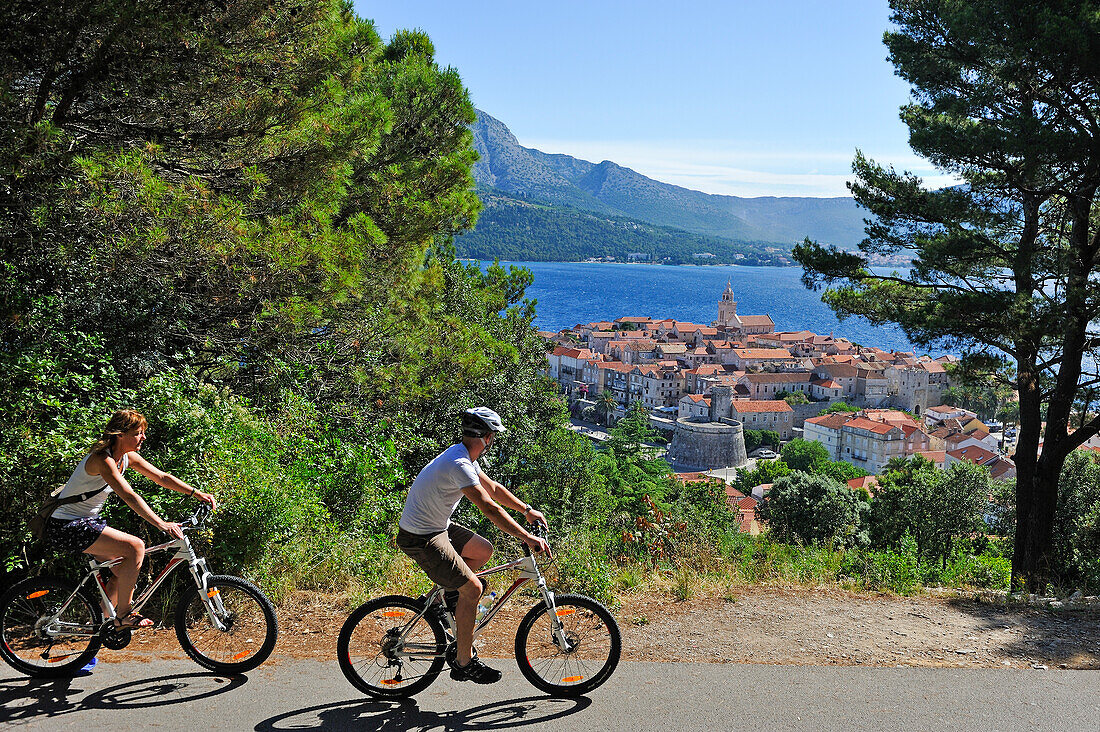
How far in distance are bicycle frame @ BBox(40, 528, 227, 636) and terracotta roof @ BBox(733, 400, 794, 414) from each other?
82501mm

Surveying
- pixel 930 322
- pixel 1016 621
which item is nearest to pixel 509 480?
pixel 930 322

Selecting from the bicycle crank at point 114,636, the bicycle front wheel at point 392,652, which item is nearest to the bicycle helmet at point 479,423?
the bicycle front wheel at point 392,652

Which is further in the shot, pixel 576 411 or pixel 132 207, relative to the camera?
pixel 576 411

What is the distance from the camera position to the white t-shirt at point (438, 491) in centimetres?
325

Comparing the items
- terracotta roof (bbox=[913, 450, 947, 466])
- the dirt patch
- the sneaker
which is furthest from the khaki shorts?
terracotta roof (bbox=[913, 450, 947, 466])

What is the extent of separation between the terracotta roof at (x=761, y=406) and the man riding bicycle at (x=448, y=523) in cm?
8231

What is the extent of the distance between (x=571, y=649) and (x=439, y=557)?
80 cm

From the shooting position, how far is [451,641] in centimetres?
346

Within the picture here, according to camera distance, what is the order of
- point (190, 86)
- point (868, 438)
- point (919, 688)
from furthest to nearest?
point (868, 438) → point (190, 86) → point (919, 688)

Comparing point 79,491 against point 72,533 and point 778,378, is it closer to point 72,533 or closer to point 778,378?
point 72,533

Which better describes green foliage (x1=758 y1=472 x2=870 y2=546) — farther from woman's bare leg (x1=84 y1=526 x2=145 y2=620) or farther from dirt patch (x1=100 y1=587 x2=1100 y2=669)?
woman's bare leg (x1=84 y1=526 x2=145 y2=620)

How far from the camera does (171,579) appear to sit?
14.8 ft

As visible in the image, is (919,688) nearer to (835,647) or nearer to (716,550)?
(835,647)

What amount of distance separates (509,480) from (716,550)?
917cm
